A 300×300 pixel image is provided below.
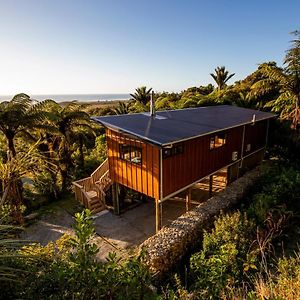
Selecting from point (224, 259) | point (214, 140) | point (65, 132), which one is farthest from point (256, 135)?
point (65, 132)

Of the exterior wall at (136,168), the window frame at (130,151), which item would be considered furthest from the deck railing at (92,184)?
the window frame at (130,151)

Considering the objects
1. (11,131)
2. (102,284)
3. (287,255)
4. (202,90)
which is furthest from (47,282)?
(202,90)

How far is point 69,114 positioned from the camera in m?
14.7

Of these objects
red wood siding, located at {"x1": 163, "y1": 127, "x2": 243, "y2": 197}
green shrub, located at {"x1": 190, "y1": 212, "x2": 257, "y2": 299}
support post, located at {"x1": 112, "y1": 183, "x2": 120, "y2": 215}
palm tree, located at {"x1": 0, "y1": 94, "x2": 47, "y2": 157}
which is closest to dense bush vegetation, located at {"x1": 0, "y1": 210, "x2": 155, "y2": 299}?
green shrub, located at {"x1": 190, "y1": 212, "x2": 257, "y2": 299}

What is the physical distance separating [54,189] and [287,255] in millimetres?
12506

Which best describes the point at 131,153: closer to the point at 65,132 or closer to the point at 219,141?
the point at 219,141

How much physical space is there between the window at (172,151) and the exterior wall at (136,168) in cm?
33

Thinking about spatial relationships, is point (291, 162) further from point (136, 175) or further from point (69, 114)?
point (69, 114)

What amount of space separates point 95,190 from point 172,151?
629cm

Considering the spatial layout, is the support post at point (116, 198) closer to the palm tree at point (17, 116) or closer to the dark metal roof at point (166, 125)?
the dark metal roof at point (166, 125)

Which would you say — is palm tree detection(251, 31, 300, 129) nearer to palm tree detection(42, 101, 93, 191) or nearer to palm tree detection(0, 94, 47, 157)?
palm tree detection(42, 101, 93, 191)

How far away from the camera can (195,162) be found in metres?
11.1

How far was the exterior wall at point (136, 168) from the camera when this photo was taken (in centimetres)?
967

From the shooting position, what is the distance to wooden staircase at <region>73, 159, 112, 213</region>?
13.2 metres
